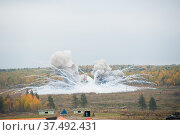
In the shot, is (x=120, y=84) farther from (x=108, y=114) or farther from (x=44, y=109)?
(x=44, y=109)

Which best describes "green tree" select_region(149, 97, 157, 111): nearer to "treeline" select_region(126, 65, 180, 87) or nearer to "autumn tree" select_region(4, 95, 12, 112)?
"treeline" select_region(126, 65, 180, 87)

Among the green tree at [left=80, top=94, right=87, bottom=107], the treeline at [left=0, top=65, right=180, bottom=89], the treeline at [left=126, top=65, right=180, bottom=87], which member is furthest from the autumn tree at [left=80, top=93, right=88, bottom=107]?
the treeline at [left=126, top=65, right=180, bottom=87]

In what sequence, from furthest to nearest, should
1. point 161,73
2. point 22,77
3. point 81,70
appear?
1. point 81,70
2. point 161,73
3. point 22,77

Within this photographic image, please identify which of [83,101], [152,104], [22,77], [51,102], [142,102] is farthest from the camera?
[22,77]

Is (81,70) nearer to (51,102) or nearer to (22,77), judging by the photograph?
(51,102)

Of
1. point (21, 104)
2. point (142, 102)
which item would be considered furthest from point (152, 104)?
point (21, 104)

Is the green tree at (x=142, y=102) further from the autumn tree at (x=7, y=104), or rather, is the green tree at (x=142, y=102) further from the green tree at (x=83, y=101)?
the autumn tree at (x=7, y=104)

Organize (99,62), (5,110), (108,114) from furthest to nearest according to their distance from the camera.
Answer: (99,62) < (5,110) < (108,114)

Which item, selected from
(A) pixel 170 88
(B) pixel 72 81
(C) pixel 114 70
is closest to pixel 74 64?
(B) pixel 72 81
